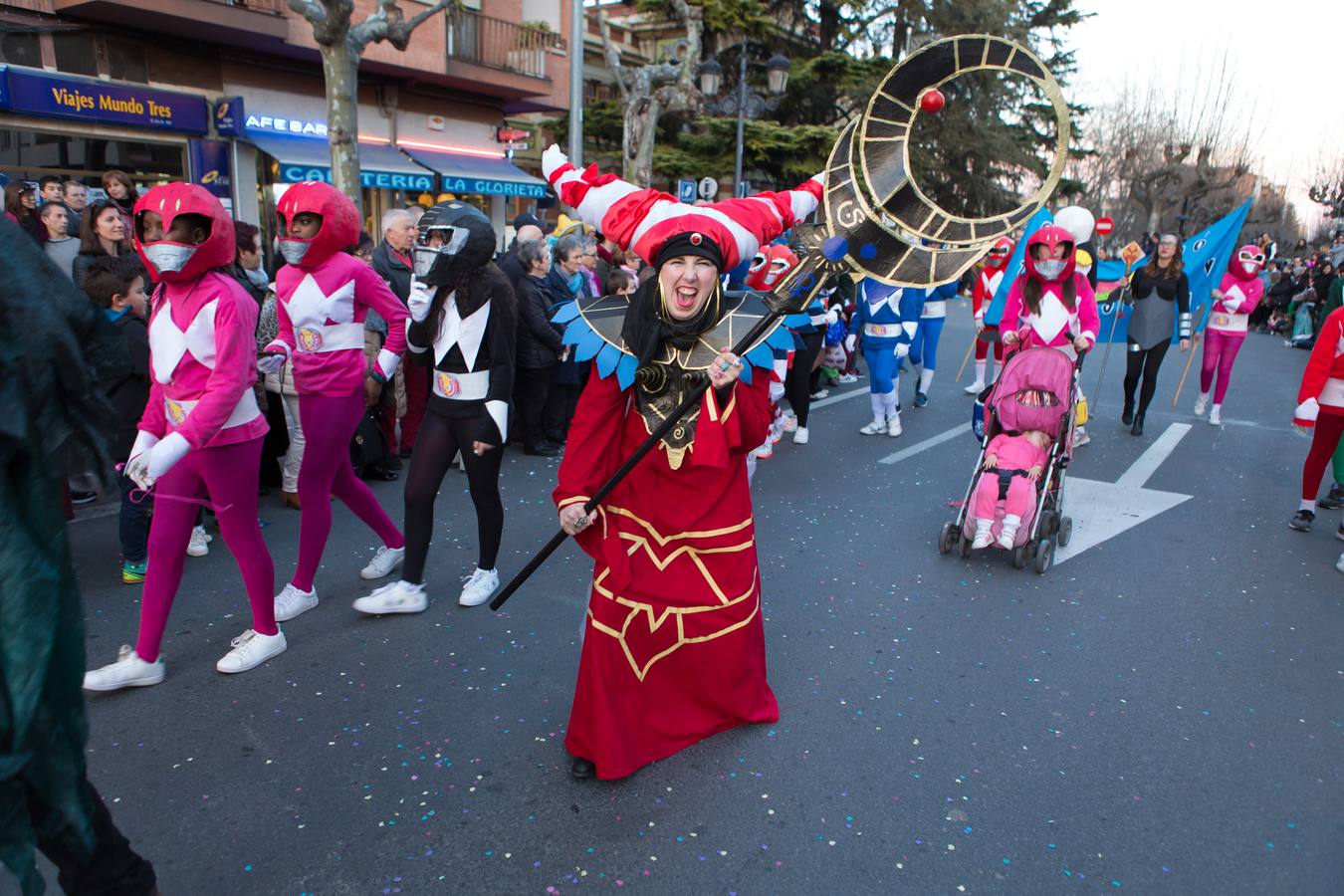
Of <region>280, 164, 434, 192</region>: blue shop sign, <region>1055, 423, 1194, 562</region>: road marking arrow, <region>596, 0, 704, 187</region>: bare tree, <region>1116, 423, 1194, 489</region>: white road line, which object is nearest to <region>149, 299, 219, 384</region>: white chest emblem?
<region>1055, 423, 1194, 562</region>: road marking arrow

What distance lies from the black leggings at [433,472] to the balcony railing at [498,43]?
16.4m

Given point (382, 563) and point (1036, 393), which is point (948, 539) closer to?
point (1036, 393)

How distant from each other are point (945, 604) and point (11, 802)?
4.00 m

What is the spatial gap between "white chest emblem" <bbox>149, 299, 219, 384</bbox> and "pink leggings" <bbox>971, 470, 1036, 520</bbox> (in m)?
4.00

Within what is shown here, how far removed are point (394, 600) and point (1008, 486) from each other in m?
3.43

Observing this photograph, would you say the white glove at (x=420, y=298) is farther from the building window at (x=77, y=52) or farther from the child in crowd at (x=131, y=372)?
the building window at (x=77, y=52)

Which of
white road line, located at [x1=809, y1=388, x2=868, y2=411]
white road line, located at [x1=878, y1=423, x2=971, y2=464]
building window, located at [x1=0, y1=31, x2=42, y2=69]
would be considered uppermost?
building window, located at [x1=0, y1=31, x2=42, y2=69]

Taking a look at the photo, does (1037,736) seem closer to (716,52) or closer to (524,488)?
(524,488)

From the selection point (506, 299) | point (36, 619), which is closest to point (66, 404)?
point (36, 619)

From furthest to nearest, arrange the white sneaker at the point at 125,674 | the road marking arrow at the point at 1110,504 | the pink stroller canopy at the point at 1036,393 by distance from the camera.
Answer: the road marking arrow at the point at 1110,504, the pink stroller canopy at the point at 1036,393, the white sneaker at the point at 125,674

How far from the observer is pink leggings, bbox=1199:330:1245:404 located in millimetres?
9086

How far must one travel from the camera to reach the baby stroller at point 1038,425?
5.19 meters

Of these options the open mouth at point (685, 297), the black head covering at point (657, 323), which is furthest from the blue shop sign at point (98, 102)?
the open mouth at point (685, 297)

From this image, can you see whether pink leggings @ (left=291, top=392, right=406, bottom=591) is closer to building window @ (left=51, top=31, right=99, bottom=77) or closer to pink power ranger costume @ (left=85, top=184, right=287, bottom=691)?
pink power ranger costume @ (left=85, top=184, right=287, bottom=691)
